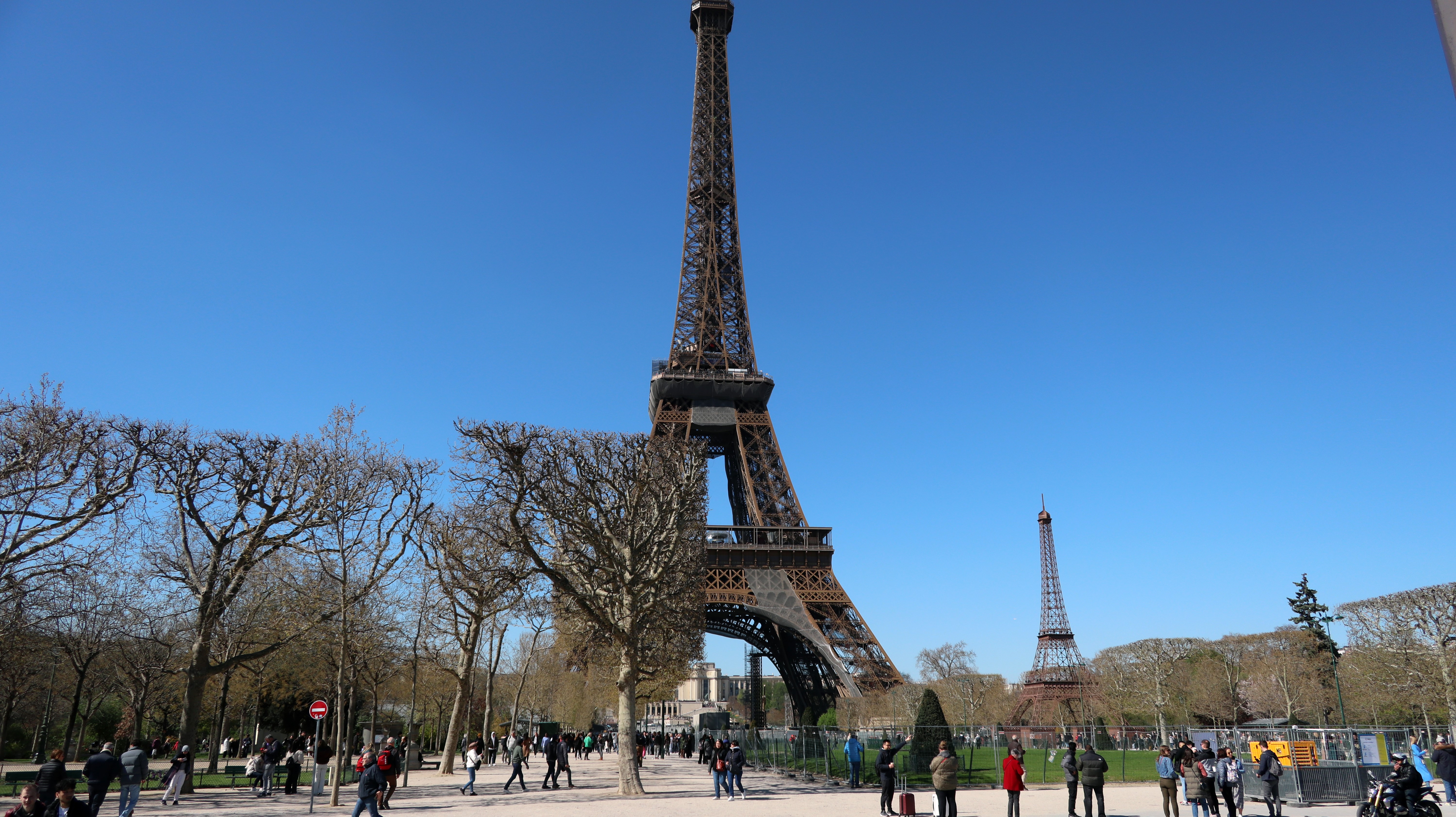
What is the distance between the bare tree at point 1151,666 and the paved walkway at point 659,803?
3714cm

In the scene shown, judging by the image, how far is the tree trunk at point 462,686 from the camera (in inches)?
1172

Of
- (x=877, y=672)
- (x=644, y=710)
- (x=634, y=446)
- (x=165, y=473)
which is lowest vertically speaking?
(x=644, y=710)

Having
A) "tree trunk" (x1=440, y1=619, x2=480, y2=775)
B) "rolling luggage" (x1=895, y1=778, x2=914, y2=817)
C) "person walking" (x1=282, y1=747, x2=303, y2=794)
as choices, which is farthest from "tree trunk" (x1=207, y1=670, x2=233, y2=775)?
"rolling luggage" (x1=895, y1=778, x2=914, y2=817)

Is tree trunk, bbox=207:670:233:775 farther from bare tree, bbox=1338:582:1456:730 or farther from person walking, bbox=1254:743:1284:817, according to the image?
bare tree, bbox=1338:582:1456:730

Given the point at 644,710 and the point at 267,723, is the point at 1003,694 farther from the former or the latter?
the point at 267,723

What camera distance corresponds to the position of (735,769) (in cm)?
2236

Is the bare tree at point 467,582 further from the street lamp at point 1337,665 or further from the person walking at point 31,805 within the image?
the street lamp at point 1337,665

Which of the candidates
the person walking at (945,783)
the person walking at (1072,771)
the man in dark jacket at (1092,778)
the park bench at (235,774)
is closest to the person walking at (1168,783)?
the man in dark jacket at (1092,778)

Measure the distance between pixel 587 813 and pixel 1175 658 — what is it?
61458mm

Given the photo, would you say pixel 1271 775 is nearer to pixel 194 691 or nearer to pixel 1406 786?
pixel 1406 786

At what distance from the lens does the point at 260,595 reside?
31.0m

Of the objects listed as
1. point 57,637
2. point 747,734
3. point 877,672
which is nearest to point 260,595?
point 57,637

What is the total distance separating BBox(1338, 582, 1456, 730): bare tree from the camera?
4125 centimetres

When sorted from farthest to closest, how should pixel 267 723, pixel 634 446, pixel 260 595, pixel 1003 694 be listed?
pixel 1003 694 < pixel 267 723 < pixel 260 595 < pixel 634 446
